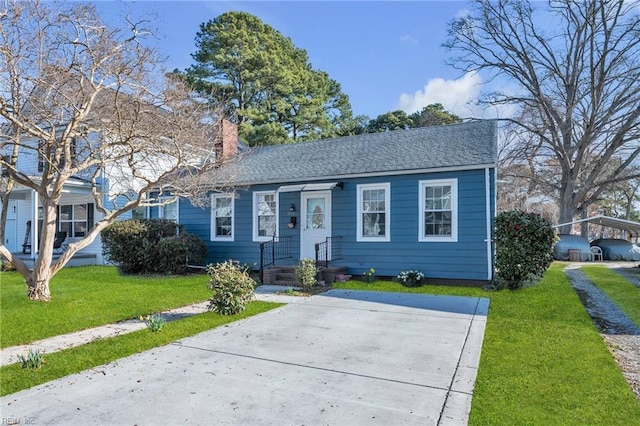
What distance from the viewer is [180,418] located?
10.1ft

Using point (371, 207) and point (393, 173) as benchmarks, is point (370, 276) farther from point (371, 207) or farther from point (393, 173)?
point (393, 173)

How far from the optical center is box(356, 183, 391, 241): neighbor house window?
1066 cm

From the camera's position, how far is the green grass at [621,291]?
738 centimetres

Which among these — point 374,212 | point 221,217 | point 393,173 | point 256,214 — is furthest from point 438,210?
point 221,217

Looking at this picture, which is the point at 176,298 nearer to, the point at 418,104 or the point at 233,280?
the point at 233,280

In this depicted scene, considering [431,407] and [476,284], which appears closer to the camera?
[431,407]

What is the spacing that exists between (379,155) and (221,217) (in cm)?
551

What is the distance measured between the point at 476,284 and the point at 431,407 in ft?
23.0

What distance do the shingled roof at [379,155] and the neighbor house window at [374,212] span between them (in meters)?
0.49

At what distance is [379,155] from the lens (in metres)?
11.5

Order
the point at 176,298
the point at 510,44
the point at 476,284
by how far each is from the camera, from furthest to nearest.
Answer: the point at 510,44 < the point at 476,284 < the point at 176,298

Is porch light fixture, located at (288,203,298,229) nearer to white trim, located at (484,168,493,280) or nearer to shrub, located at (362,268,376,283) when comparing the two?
shrub, located at (362,268,376,283)

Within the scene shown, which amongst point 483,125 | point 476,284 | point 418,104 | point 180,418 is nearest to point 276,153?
point 483,125

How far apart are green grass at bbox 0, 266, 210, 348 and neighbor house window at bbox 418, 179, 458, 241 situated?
558 centimetres
